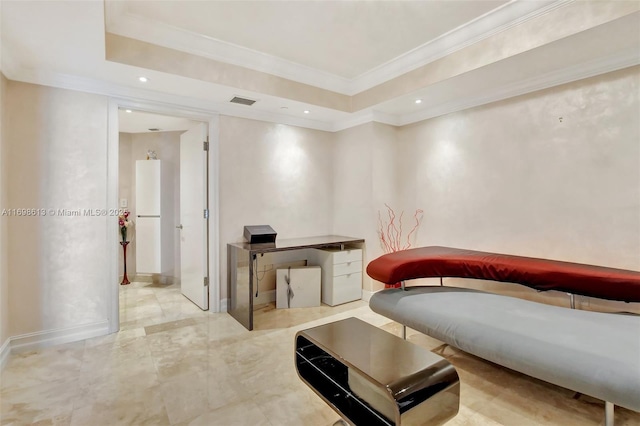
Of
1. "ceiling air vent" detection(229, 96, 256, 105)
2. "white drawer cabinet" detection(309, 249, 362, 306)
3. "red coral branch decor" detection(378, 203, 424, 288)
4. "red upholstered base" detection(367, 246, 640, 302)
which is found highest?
"ceiling air vent" detection(229, 96, 256, 105)

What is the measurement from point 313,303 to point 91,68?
309cm

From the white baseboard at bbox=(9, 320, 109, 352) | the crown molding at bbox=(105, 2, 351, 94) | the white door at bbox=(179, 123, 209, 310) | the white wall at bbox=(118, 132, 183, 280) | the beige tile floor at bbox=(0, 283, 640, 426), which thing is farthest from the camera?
the white wall at bbox=(118, 132, 183, 280)

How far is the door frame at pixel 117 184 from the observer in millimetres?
2809

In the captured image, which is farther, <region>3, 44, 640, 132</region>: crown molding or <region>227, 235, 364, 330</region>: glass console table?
<region>227, 235, 364, 330</region>: glass console table

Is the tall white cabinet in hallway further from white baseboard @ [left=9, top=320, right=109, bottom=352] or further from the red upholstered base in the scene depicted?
the red upholstered base

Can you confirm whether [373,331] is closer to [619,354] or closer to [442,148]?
[619,354]

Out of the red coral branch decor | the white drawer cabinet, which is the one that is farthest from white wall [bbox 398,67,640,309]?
the white drawer cabinet

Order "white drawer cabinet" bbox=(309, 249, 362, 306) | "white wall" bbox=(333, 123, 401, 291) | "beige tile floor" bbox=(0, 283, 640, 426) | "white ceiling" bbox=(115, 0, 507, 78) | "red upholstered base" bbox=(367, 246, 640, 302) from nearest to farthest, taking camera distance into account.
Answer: "beige tile floor" bbox=(0, 283, 640, 426)
"red upholstered base" bbox=(367, 246, 640, 302)
"white ceiling" bbox=(115, 0, 507, 78)
"white drawer cabinet" bbox=(309, 249, 362, 306)
"white wall" bbox=(333, 123, 401, 291)

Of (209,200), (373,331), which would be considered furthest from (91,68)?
(373,331)

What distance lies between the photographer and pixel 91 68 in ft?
8.07

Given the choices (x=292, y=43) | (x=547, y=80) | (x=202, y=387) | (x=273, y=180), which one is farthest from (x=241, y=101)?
(x=547, y=80)

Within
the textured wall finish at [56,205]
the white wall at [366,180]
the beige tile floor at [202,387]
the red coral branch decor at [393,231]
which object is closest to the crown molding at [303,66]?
the white wall at [366,180]

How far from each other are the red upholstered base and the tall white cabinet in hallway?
3.50 m

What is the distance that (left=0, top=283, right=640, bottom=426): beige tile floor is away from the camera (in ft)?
5.64
